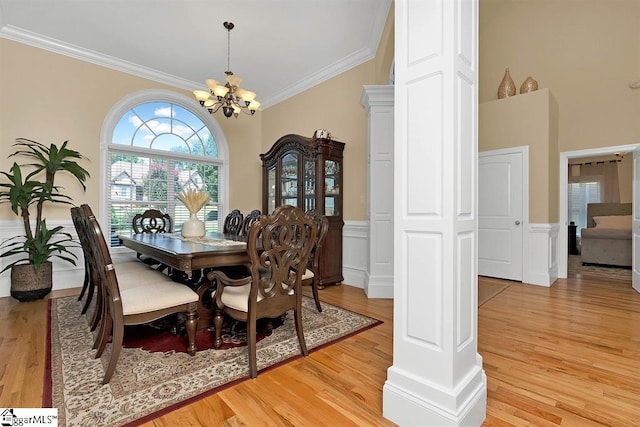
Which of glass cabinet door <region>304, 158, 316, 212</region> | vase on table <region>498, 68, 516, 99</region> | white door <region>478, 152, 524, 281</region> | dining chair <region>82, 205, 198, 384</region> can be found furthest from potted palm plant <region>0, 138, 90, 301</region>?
vase on table <region>498, 68, 516, 99</region>

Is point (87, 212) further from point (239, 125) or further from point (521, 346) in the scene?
point (239, 125)

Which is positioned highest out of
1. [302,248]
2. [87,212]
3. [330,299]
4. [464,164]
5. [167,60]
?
[167,60]

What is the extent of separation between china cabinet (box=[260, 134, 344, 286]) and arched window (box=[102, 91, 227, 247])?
4.76 feet

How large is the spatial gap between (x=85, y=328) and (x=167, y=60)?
3562 millimetres

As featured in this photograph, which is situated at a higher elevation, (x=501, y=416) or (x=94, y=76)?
(x=94, y=76)

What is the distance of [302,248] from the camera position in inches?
79.2

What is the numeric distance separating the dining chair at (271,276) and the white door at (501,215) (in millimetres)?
3710

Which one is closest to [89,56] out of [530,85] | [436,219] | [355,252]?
[355,252]

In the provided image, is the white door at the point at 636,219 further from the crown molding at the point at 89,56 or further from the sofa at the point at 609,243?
the crown molding at the point at 89,56

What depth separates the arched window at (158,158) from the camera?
4297 millimetres

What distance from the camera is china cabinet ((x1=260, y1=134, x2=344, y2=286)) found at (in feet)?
12.8

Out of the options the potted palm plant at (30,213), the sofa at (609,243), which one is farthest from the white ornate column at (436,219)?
the sofa at (609,243)

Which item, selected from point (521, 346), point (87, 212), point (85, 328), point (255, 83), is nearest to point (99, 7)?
point (255, 83)

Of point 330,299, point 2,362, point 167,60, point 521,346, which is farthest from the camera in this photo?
point 167,60
